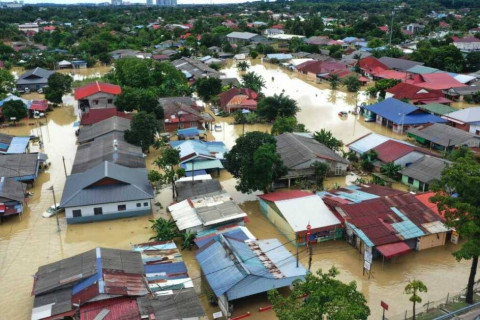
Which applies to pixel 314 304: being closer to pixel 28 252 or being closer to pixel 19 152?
pixel 28 252

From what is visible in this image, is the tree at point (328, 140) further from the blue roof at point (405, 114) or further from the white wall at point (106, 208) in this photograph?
the white wall at point (106, 208)

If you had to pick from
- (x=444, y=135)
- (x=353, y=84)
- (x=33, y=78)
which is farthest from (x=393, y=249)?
(x=33, y=78)

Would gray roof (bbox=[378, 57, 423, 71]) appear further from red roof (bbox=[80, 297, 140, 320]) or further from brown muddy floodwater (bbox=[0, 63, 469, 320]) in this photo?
red roof (bbox=[80, 297, 140, 320])

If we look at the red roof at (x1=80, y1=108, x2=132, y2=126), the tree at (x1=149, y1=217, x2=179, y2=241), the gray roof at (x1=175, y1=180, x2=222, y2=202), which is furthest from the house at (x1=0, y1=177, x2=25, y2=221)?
the red roof at (x1=80, y1=108, x2=132, y2=126)

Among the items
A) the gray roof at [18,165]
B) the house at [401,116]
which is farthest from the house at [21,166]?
the house at [401,116]

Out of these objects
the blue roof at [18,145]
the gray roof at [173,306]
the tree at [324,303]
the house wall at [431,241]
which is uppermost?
the tree at [324,303]

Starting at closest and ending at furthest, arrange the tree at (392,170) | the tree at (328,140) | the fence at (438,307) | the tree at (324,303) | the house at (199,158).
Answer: the tree at (324,303), the fence at (438,307), the tree at (392,170), the house at (199,158), the tree at (328,140)

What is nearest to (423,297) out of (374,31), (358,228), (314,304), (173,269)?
(358,228)
